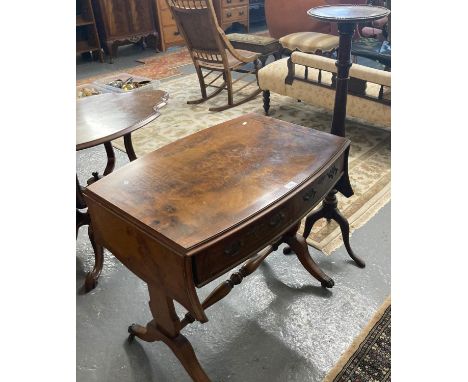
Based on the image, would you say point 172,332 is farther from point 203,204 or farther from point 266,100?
point 266,100

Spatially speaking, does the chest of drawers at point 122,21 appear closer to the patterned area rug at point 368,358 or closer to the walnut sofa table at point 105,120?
the walnut sofa table at point 105,120

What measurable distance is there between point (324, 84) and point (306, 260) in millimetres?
1759

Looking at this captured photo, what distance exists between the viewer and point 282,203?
1.18 metres

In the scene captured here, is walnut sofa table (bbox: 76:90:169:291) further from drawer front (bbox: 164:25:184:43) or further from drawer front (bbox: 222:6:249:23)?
drawer front (bbox: 222:6:249:23)

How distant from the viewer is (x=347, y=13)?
1730 mm

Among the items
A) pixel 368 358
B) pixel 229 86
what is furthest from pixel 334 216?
pixel 229 86

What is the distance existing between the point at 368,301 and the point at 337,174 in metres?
0.62

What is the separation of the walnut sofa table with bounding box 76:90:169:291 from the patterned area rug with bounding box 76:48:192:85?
2790 millimetres

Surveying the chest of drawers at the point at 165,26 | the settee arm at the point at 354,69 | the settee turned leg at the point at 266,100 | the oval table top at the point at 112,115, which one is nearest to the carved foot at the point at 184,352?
the oval table top at the point at 112,115

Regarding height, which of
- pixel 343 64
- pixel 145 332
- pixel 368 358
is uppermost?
pixel 343 64

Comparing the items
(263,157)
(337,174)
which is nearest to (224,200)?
(263,157)

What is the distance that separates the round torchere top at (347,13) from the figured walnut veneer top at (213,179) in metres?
0.46

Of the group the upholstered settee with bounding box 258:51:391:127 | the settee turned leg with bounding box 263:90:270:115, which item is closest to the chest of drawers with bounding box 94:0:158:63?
the settee turned leg with bounding box 263:90:270:115

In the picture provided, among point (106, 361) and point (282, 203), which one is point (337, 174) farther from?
point (106, 361)
